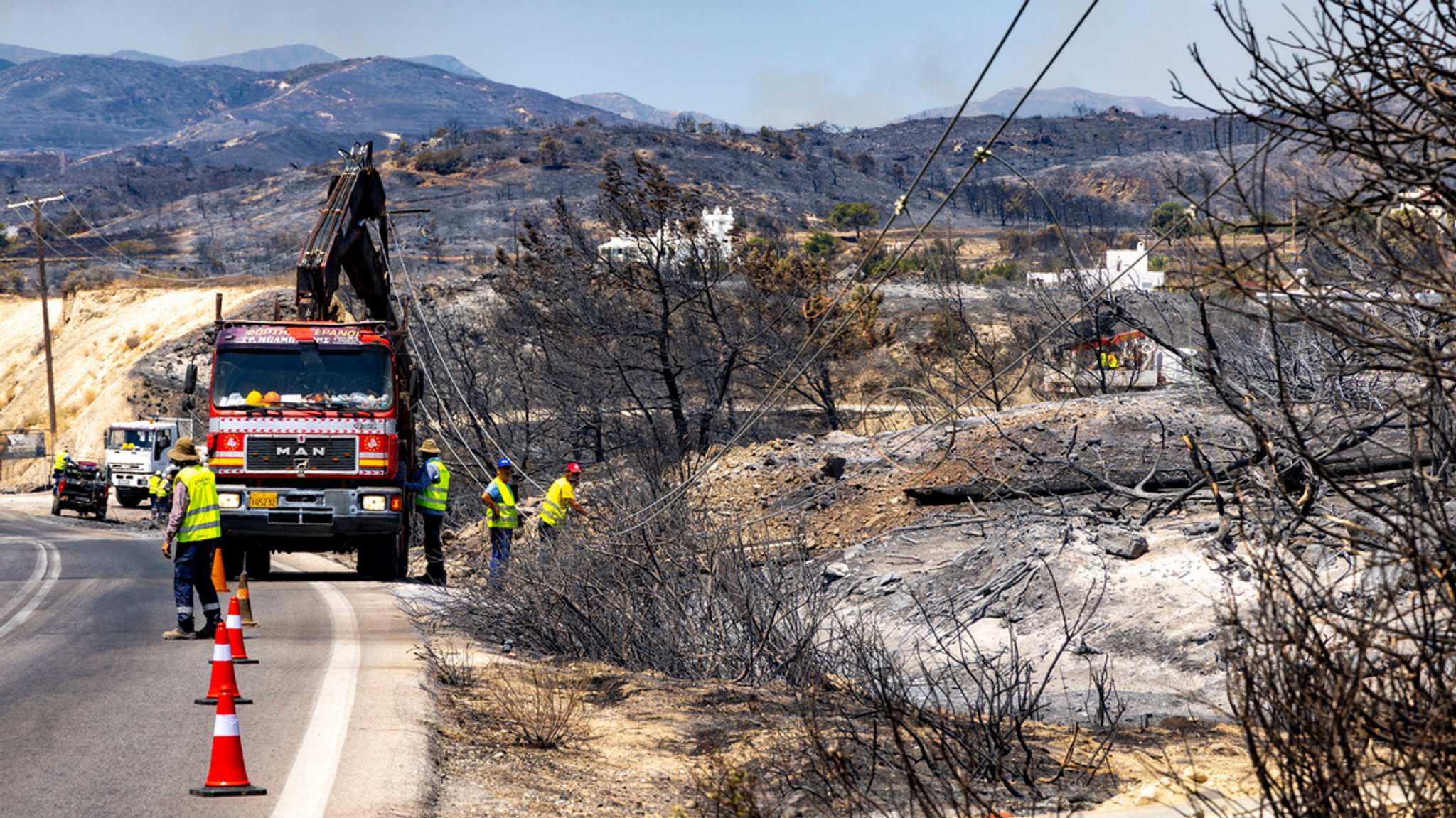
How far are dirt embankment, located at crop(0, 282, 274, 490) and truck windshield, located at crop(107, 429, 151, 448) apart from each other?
12417 mm

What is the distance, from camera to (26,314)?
70.5 m

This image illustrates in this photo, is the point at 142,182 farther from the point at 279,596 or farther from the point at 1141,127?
the point at 279,596

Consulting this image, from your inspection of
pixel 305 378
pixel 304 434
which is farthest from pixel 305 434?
pixel 305 378

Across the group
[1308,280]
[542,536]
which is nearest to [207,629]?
[542,536]

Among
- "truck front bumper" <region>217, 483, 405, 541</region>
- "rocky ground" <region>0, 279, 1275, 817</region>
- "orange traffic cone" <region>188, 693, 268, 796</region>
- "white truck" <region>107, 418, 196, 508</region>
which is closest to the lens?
"orange traffic cone" <region>188, 693, 268, 796</region>

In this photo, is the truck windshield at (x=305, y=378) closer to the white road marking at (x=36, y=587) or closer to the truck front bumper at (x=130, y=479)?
the white road marking at (x=36, y=587)

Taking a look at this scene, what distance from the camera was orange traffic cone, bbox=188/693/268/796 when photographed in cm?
602

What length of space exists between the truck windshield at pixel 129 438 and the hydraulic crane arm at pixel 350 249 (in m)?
20.2

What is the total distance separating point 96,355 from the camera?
61344 millimetres

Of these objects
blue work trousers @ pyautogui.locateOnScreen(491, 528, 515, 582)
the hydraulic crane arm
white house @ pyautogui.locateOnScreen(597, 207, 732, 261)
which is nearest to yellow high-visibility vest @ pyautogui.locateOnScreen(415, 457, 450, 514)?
blue work trousers @ pyautogui.locateOnScreen(491, 528, 515, 582)

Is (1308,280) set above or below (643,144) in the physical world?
below

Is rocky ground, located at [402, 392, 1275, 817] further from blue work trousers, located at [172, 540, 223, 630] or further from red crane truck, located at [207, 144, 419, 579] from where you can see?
red crane truck, located at [207, 144, 419, 579]

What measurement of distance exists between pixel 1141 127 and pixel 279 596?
14779cm

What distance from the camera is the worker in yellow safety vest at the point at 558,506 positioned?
13211mm
